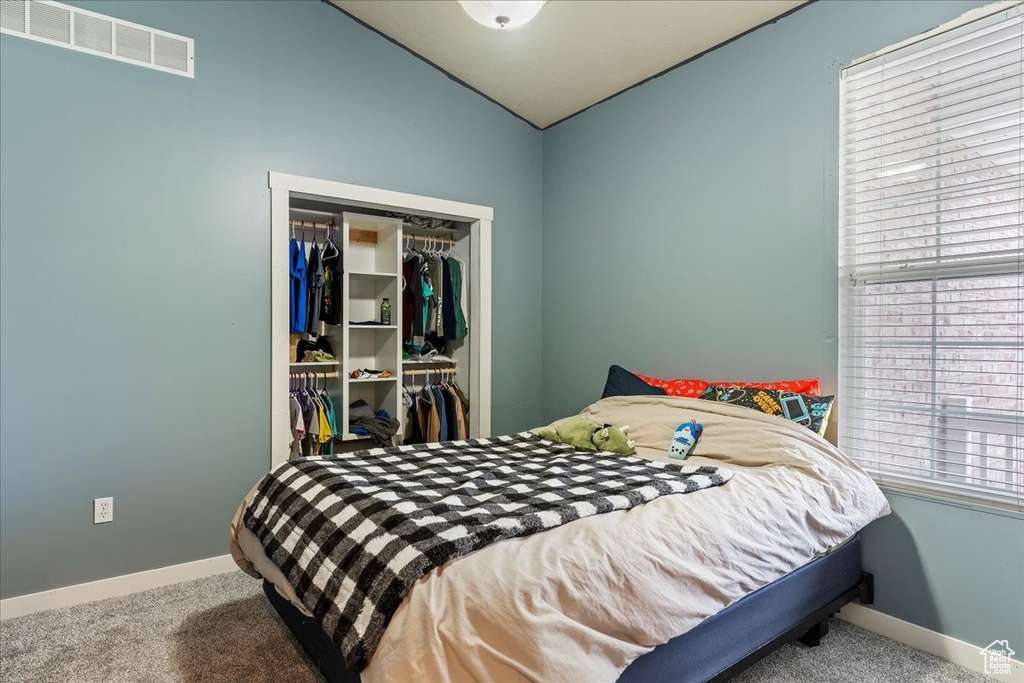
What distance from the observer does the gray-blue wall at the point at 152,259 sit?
2348 mm

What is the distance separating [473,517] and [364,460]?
87 cm

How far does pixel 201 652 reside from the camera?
6.66 feet

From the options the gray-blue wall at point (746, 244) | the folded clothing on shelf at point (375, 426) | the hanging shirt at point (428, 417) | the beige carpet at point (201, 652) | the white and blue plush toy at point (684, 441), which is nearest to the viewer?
the beige carpet at point (201, 652)

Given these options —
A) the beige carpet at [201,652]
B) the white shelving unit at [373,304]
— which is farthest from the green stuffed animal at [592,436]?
the white shelving unit at [373,304]

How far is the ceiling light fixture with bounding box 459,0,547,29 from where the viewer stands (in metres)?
1.71

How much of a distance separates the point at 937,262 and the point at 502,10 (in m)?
1.88

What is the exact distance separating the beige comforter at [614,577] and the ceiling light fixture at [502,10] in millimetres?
1554

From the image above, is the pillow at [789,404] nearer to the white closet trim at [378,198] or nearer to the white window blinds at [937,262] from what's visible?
the white window blinds at [937,262]

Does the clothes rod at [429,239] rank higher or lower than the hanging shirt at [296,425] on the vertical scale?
higher

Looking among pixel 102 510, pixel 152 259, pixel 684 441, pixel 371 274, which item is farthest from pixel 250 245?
pixel 684 441

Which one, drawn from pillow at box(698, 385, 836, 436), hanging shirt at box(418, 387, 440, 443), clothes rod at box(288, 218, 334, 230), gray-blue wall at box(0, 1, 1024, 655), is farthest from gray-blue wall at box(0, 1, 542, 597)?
pillow at box(698, 385, 836, 436)

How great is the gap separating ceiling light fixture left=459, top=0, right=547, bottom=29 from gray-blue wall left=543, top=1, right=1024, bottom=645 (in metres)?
1.48

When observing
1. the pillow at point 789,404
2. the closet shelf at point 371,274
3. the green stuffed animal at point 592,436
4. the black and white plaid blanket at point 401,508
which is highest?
the closet shelf at point 371,274

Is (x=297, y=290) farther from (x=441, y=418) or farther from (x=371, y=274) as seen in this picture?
(x=441, y=418)
